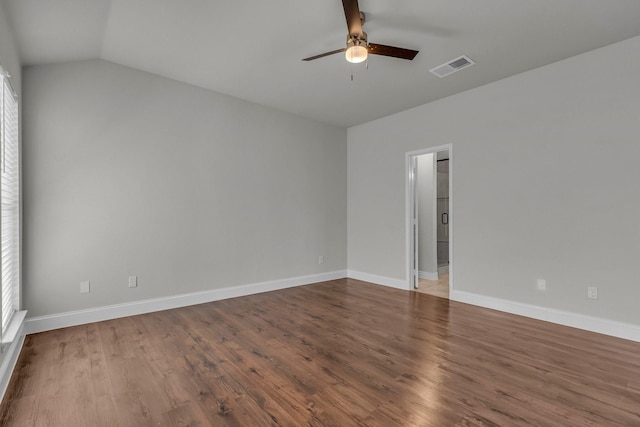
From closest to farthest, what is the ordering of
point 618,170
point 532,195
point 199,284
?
point 618,170 < point 532,195 < point 199,284

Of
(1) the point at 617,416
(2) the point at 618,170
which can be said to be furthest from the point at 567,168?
(1) the point at 617,416

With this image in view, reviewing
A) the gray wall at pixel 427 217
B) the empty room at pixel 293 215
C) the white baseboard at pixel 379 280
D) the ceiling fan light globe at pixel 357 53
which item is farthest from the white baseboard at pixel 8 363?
the gray wall at pixel 427 217

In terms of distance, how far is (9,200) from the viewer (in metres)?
2.80

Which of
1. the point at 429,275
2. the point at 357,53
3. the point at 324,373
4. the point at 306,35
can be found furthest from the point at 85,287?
the point at 429,275

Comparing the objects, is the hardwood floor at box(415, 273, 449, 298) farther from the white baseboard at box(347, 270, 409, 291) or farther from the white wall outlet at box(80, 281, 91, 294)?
the white wall outlet at box(80, 281, 91, 294)

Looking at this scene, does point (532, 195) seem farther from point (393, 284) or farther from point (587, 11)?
point (393, 284)

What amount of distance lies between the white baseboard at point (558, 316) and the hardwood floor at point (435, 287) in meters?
0.44

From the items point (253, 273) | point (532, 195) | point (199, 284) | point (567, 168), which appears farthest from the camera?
point (253, 273)

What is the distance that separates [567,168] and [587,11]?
151 centimetres

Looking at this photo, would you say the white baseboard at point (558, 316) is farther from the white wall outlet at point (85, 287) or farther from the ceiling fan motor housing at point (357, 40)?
the white wall outlet at point (85, 287)

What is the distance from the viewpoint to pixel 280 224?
5.23 metres

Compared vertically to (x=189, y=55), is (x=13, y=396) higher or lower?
lower

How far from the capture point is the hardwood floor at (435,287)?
16.0 feet

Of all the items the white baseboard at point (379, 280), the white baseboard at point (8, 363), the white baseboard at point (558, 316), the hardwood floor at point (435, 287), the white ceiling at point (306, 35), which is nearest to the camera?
the white baseboard at point (8, 363)
